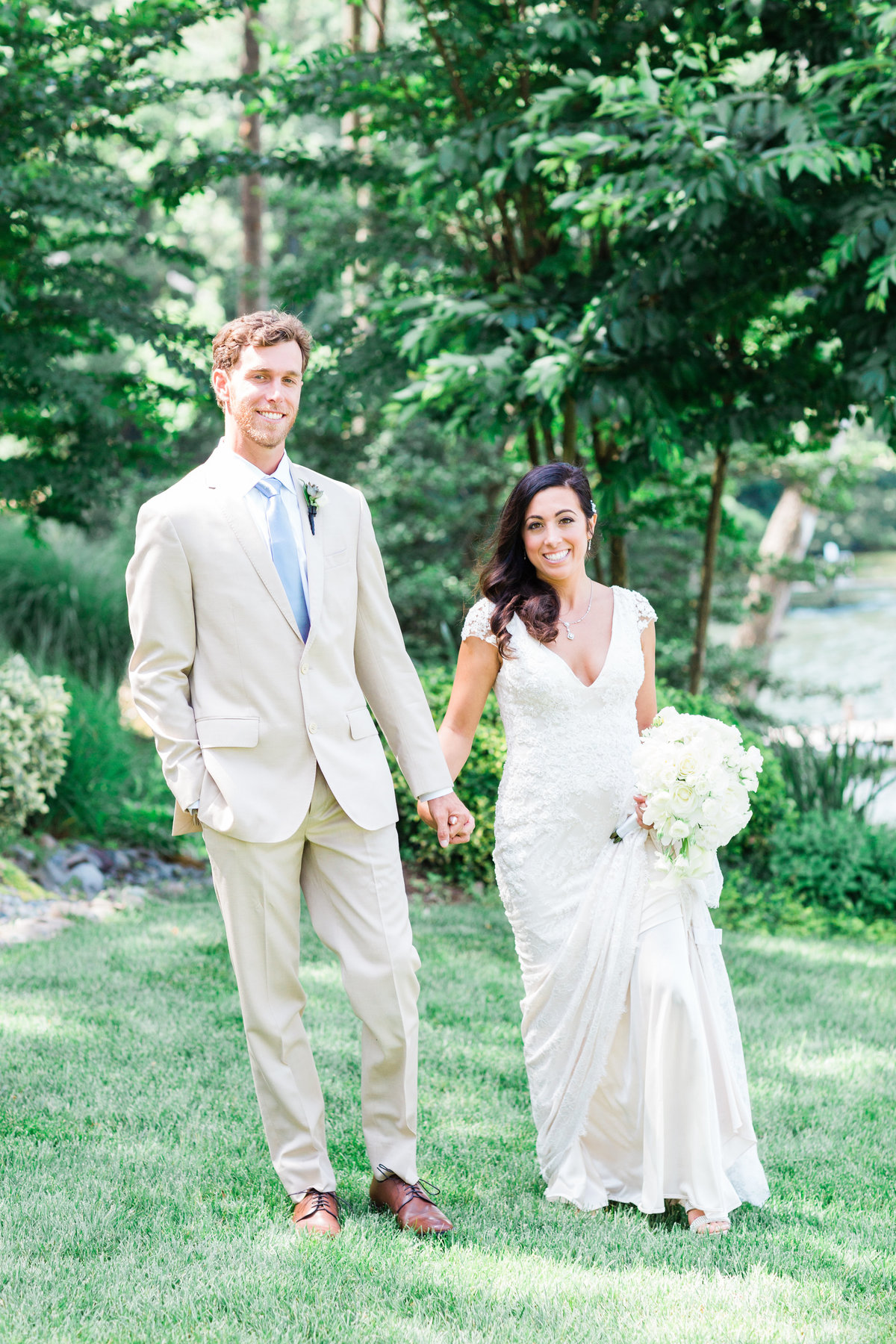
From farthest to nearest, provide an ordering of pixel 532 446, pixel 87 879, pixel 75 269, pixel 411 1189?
pixel 532 446 < pixel 75 269 < pixel 87 879 < pixel 411 1189

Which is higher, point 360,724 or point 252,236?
point 252,236

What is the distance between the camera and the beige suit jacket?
2883 millimetres

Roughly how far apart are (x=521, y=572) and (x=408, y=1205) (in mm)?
1829

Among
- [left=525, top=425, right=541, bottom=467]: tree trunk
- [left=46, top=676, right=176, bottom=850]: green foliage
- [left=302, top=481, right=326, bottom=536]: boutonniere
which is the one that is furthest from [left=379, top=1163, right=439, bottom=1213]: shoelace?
[left=525, top=425, right=541, bottom=467]: tree trunk

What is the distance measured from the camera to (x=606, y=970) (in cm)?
333

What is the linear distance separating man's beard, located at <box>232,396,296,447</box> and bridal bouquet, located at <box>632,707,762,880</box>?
1323 mm

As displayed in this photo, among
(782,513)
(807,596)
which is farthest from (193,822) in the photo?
(807,596)

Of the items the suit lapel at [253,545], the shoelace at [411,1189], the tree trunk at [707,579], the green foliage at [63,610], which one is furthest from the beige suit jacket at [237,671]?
the green foliage at [63,610]

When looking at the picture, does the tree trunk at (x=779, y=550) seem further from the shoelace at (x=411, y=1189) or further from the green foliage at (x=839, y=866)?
the shoelace at (x=411, y=1189)

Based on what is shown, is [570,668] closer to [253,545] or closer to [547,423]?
[253,545]

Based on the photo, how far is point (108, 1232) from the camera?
300 centimetres

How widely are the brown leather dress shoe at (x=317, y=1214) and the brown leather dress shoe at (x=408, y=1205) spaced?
0.13m

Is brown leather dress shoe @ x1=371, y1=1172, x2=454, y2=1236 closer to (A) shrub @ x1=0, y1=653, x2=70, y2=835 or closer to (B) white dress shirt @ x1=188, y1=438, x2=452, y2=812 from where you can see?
(B) white dress shirt @ x1=188, y1=438, x2=452, y2=812

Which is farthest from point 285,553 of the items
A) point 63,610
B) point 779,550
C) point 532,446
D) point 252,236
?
point 779,550
